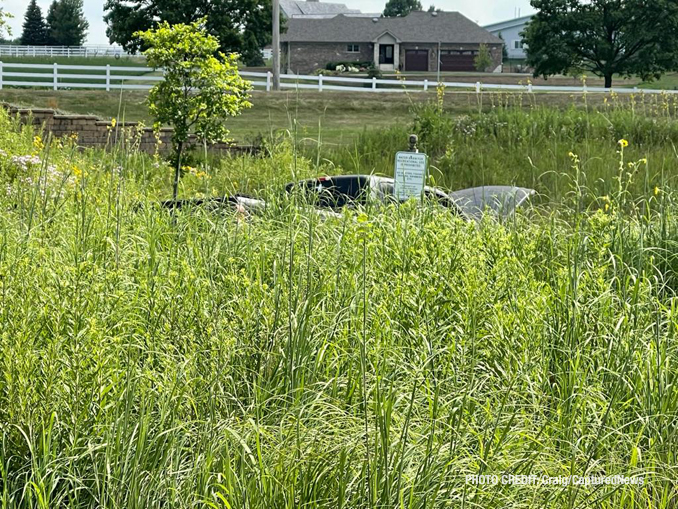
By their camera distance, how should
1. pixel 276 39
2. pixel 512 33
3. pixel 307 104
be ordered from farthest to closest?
pixel 512 33 → pixel 276 39 → pixel 307 104

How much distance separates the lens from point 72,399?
3736 mm

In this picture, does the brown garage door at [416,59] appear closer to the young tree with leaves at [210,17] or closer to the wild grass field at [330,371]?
the young tree with leaves at [210,17]

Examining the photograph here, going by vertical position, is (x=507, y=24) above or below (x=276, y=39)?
above

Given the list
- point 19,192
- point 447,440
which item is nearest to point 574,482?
point 447,440

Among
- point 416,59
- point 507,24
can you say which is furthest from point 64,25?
point 507,24

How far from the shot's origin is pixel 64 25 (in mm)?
70250

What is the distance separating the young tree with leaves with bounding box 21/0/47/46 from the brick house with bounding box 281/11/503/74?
19.1 meters

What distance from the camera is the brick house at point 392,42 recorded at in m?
69.1

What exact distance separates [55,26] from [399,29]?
86.4ft

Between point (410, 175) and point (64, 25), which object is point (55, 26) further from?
point (410, 175)

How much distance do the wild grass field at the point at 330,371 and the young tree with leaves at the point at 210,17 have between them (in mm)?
39744

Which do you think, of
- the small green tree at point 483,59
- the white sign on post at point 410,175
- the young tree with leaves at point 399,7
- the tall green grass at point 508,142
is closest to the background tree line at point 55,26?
the small green tree at point 483,59

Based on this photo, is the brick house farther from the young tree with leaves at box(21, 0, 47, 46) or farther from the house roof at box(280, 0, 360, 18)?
the house roof at box(280, 0, 360, 18)

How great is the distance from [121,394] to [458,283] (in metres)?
2.01
